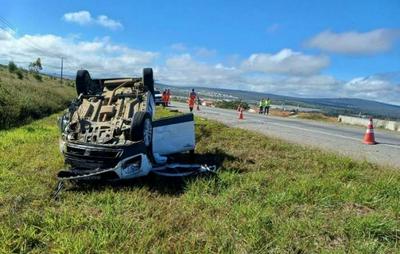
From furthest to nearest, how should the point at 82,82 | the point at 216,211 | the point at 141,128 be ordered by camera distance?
the point at 82,82, the point at 141,128, the point at 216,211

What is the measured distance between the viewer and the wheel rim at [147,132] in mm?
7106

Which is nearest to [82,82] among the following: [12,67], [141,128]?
[141,128]

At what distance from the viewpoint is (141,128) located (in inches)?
274

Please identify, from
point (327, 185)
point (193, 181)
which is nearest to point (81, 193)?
point (193, 181)

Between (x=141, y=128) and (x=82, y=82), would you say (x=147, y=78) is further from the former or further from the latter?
(x=141, y=128)

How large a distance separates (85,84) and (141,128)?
2.52 m

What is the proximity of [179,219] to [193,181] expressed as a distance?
5.55 feet

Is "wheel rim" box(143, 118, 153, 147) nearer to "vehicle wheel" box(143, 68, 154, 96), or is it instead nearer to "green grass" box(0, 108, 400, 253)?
"green grass" box(0, 108, 400, 253)

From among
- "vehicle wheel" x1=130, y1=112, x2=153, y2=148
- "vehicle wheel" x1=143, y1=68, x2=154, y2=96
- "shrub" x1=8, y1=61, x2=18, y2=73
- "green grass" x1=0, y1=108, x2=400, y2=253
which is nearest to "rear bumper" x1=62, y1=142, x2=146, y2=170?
"vehicle wheel" x1=130, y1=112, x2=153, y2=148

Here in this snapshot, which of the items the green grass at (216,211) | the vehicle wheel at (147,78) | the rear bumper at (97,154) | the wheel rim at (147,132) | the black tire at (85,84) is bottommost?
the green grass at (216,211)

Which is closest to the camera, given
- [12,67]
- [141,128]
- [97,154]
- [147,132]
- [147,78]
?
[97,154]

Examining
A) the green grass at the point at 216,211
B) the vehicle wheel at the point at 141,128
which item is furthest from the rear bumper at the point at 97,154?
the green grass at the point at 216,211

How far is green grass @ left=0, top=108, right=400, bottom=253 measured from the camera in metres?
4.54

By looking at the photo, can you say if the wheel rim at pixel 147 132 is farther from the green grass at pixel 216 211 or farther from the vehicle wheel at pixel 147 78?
the vehicle wheel at pixel 147 78
